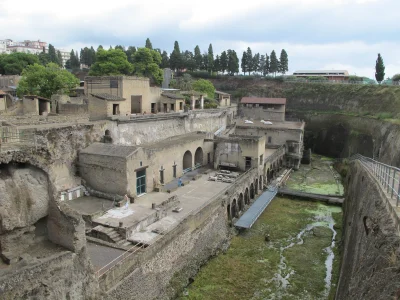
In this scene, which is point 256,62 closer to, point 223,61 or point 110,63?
point 223,61

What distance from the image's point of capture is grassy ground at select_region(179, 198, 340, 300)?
16547 millimetres

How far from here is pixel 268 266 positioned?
1894cm

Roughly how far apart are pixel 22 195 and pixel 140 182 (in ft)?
36.8

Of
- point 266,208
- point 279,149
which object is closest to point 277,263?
point 266,208

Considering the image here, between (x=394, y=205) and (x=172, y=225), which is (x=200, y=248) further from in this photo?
(x=394, y=205)

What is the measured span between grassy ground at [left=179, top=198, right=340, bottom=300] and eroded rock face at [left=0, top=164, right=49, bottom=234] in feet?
26.9

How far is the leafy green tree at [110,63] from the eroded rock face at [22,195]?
38992mm

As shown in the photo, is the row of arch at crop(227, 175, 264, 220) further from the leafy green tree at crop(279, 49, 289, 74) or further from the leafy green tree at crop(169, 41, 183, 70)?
the leafy green tree at crop(169, 41, 183, 70)

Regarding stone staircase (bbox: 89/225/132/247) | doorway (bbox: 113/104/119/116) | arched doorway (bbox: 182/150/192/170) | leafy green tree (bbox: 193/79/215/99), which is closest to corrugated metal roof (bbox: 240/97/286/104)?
leafy green tree (bbox: 193/79/215/99)

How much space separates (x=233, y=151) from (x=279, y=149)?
9.92 meters

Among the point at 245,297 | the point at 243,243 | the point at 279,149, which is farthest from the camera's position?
the point at 279,149

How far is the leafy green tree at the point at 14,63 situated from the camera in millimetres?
64312

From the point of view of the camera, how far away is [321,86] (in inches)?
2440

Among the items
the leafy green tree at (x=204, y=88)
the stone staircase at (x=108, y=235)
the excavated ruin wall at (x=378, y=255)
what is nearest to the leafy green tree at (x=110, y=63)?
→ the leafy green tree at (x=204, y=88)
